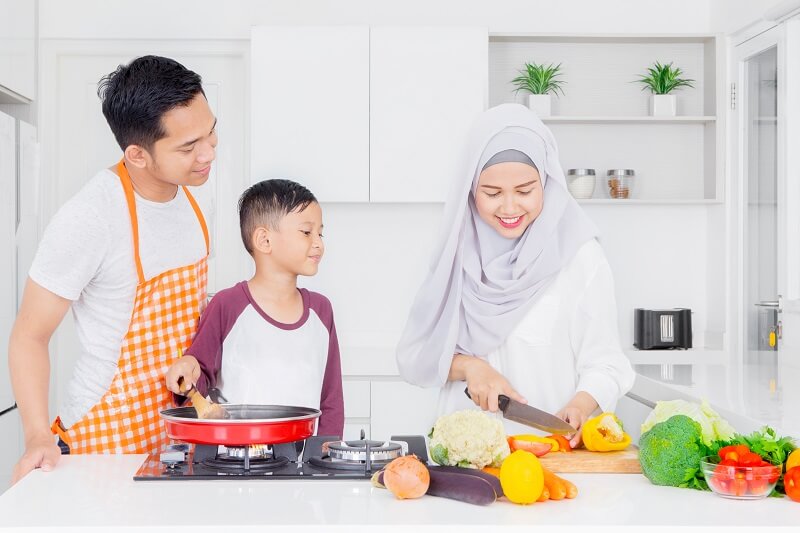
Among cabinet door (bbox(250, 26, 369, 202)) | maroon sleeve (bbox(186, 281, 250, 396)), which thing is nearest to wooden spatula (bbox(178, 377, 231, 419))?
maroon sleeve (bbox(186, 281, 250, 396))

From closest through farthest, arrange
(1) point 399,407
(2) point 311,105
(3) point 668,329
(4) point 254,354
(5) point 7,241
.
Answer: (4) point 254,354 → (5) point 7,241 → (1) point 399,407 → (2) point 311,105 → (3) point 668,329

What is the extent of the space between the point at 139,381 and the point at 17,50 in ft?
7.67

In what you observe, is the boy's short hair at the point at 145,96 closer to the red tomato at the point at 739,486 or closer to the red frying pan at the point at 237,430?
the red frying pan at the point at 237,430

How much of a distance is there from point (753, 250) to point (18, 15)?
308 cm

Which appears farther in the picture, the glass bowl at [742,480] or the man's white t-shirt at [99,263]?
the man's white t-shirt at [99,263]

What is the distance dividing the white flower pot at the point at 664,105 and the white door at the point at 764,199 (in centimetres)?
26

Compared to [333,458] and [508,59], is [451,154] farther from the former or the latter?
[333,458]

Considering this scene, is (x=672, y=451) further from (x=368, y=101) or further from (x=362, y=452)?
(x=368, y=101)

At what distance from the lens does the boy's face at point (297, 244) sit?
2.03 meters

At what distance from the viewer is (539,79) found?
397 centimetres

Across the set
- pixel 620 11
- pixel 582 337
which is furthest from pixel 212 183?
pixel 582 337

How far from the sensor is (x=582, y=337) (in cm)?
188

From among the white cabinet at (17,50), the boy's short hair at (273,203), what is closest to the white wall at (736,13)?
the boy's short hair at (273,203)

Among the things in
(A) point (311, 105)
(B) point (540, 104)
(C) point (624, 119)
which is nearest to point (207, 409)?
(A) point (311, 105)
